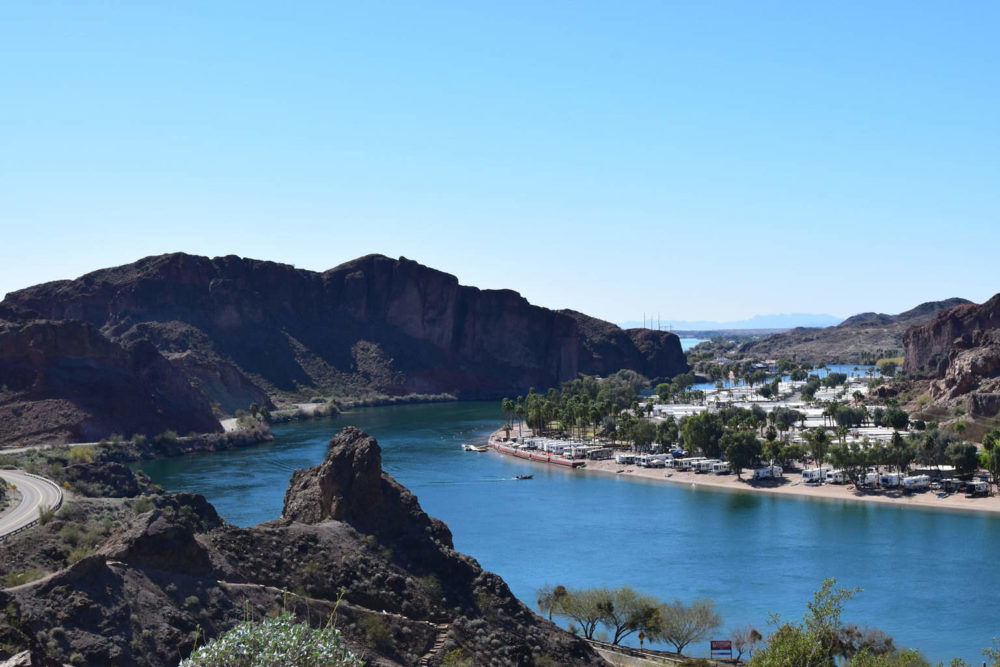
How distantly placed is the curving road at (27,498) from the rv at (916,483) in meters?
69.7

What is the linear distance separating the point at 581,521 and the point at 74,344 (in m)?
82.2

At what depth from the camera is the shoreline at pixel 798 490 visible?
8531 cm

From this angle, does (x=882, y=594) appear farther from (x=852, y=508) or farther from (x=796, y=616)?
(x=852, y=508)

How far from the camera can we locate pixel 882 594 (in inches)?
2377

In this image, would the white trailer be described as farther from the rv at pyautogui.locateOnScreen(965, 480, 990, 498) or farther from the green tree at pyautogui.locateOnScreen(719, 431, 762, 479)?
the rv at pyautogui.locateOnScreen(965, 480, 990, 498)

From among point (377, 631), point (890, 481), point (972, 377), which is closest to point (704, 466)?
point (890, 481)

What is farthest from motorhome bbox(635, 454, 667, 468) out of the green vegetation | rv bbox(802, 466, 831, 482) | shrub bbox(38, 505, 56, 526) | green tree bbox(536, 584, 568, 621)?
shrub bbox(38, 505, 56, 526)

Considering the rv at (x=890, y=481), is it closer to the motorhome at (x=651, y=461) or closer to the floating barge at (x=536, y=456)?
the motorhome at (x=651, y=461)

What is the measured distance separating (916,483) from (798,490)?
10.3 m

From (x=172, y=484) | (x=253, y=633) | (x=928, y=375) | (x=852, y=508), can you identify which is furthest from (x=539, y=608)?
(x=928, y=375)

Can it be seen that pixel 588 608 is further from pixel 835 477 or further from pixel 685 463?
pixel 685 463

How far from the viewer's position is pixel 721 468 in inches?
4136

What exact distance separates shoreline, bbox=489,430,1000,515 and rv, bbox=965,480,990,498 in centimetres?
80

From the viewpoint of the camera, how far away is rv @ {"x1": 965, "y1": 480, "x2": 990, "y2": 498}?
8744 centimetres
